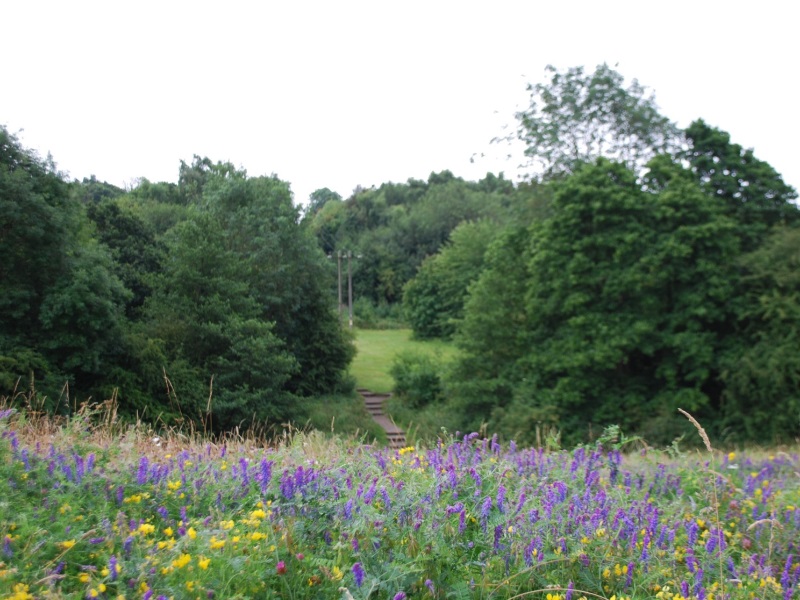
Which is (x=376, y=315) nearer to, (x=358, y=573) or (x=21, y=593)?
(x=358, y=573)

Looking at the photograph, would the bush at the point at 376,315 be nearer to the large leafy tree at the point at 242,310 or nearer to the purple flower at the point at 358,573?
the large leafy tree at the point at 242,310

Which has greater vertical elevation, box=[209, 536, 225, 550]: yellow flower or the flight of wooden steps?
box=[209, 536, 225, 550]: yellow flower

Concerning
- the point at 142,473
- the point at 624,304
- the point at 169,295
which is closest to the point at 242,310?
the point at 169,295

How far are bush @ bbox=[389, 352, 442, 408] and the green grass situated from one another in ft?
→ 3.17

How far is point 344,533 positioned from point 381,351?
45279mm

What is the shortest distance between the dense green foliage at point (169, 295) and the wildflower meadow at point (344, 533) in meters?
6.77

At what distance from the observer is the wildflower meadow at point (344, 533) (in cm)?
242

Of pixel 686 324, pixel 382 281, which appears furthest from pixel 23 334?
pixel 382 281

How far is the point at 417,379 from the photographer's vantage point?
33.4 metres

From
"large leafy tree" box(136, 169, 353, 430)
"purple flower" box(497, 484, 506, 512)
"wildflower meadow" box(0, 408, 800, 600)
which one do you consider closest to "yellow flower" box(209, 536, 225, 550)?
"wildflower meadow" box(0, 408, 800, 600)

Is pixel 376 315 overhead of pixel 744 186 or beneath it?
beneath

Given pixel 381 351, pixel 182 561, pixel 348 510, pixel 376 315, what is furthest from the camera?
pixel 376 315

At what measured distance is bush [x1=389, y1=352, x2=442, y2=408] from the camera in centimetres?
3306

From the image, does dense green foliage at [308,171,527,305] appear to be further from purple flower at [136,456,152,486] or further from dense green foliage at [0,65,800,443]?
purple flower at [136,456,152,486]
